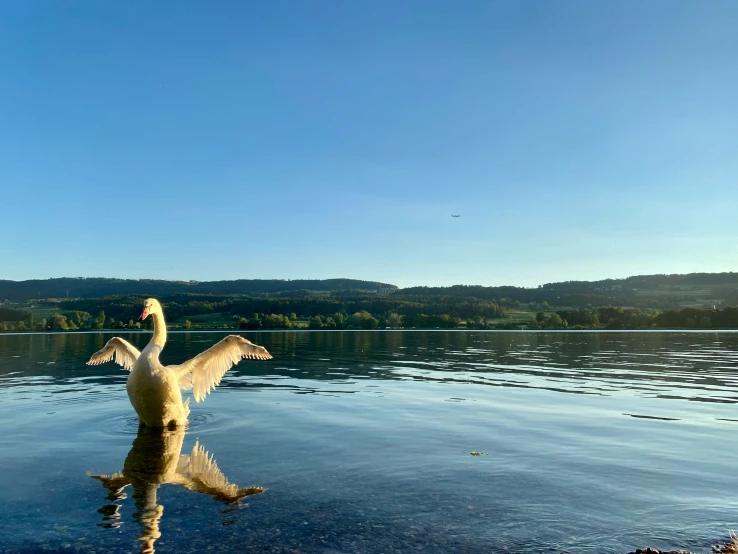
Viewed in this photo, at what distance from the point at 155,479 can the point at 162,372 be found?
5.57 m

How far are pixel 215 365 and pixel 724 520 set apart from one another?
616 inches

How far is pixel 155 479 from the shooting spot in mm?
11672

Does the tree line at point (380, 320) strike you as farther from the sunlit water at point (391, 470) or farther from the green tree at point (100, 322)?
the sunlit water at point (391, 470)

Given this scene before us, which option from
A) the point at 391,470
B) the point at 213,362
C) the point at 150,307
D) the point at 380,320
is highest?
the point at 150,307

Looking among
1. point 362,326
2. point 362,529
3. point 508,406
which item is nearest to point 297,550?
point 362,529

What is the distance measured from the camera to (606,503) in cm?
1020

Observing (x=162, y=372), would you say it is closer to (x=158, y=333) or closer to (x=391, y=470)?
(x=158, y=333)

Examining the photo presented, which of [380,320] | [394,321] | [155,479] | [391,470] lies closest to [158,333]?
[155,479]

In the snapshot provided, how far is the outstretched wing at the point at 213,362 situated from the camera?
19469 millimetres

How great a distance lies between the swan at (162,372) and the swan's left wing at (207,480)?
12.1 feet

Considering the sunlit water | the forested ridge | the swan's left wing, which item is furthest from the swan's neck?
the forested ridge

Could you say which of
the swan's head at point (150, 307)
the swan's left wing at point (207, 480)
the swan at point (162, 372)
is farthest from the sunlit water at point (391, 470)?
the swan's head at point (150, 307)

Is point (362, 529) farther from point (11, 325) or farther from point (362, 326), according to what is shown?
point (11, 325)

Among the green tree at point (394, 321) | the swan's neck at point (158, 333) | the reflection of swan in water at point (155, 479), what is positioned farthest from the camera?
the green tree at point (394, 321)
